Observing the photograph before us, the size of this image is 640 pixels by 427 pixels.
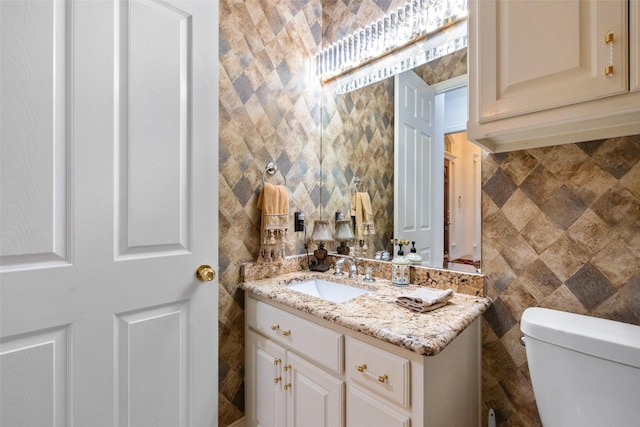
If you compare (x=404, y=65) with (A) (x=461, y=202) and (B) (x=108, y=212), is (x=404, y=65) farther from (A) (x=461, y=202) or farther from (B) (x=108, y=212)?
(B) (x=108, y=212)

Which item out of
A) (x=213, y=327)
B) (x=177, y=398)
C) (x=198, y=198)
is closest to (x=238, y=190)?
(x=198, y=198)

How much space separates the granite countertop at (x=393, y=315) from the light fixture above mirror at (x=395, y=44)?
1167mm

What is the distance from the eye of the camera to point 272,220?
1611mm

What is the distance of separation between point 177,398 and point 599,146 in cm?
184

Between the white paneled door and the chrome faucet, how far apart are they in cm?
75

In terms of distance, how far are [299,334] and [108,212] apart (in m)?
0.86

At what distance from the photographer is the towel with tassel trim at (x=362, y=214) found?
1.79m

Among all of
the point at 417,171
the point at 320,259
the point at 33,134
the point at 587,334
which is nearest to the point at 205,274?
the point at 33,134

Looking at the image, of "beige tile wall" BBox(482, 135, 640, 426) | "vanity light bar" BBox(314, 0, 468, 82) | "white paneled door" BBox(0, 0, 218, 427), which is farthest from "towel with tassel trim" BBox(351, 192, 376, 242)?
"white paneled door" BBox(0, 0, 218, 427)

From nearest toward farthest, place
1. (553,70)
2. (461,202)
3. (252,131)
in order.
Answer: (553,70) → (461,202) → (252,131)

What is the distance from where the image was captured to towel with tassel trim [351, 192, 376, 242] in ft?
5.89

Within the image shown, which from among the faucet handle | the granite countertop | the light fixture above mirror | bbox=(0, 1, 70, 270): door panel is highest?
the light fixture above mirror

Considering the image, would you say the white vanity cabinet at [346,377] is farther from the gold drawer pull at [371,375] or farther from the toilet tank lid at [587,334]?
the toilet tank lid at [587,334]

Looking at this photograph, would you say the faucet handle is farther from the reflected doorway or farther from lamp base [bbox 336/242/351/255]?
the reflected doorway
